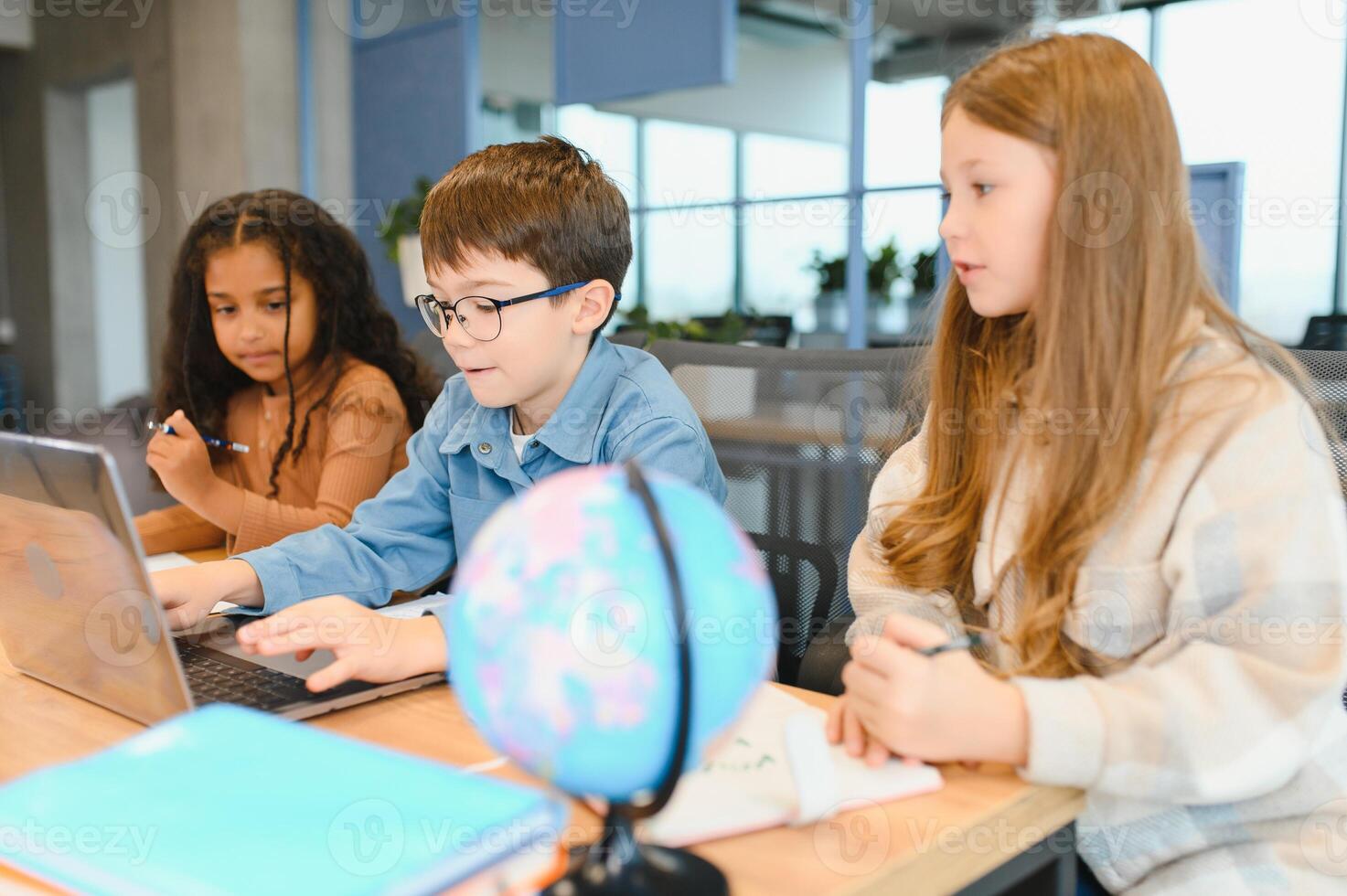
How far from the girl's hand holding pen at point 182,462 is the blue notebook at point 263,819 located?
93cm

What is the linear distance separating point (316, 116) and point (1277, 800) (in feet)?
17.5

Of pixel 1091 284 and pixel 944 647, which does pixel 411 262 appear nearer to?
pixel 1091 284

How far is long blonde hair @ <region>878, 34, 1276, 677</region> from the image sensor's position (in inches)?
35.4

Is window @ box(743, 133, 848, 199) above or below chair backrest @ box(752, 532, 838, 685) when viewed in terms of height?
above

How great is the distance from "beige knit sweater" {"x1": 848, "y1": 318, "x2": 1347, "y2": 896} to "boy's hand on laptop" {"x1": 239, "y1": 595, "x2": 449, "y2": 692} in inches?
19.5

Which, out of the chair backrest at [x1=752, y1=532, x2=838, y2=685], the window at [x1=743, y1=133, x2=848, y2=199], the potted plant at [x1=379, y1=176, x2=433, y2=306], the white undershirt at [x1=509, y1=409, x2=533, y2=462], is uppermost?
the window at [x1=743, y1=133, x2=848, y2=199]

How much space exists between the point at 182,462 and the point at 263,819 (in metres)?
1.08

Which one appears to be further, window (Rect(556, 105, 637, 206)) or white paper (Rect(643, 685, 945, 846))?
window (Rect(556, 105, 637, 206))

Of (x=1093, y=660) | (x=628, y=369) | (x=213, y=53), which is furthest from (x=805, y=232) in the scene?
(x=1093, y=660)

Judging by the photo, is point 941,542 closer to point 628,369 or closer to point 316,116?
point 628,369

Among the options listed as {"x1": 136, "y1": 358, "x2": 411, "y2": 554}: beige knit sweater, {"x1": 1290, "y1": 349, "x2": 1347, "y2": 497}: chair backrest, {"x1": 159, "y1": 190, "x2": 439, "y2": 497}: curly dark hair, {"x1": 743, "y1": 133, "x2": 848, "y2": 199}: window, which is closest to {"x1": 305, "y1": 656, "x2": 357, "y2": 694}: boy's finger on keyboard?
{"x1": 136, "y1": 358, "x2": 411, "y2": 554}: beige knit sweater

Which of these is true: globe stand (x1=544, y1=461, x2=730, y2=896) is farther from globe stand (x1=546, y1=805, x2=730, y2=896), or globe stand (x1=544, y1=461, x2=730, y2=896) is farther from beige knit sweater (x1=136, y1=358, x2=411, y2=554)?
beige knit sweater (x1=136, y1=358, x2=411, y2=554)

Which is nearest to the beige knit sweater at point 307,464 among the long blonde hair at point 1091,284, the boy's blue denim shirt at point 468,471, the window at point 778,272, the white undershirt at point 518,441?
the boy's blue denim shirt at point 468,471

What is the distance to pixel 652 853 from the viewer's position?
0.62 m
